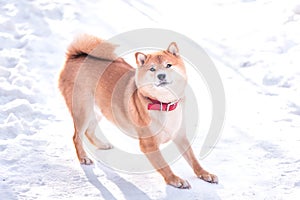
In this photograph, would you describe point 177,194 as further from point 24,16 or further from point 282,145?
point 24,16

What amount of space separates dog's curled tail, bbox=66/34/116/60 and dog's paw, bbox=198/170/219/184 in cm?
123

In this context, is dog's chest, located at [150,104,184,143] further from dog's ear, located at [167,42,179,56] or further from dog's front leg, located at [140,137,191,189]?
dog's ear, located at [167,42,179,56]

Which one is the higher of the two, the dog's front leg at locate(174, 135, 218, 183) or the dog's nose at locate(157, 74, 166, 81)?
the dog's nose at locate(157, 74, 166, 81)

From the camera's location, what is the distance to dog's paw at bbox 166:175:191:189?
4316 millimetres

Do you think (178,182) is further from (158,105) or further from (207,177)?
(158,105)

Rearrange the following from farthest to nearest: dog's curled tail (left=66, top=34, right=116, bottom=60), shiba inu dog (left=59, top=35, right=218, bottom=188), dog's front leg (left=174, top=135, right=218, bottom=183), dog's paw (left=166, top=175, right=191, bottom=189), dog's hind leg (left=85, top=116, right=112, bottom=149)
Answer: dog's hind leg (left=85, top=116, right=112, bottom=149), dog's curled tail (left=66, top=34, right=116, bottom=60), dog's front leg (left=174, top=135, right=218, bottom=183), dog's paw (left=166, top=175, right=191, bottom=189), shiba inu dog (left=59, top=35, right=218, bottom=188)

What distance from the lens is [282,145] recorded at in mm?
4887

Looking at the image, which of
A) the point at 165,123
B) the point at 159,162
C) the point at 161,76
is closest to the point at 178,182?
the point at 159,162

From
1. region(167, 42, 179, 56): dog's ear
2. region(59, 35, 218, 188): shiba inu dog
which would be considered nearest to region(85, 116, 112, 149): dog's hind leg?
region(59, 35, 218, 188): shiba inu dog

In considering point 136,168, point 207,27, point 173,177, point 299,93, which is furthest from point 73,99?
point 207,27

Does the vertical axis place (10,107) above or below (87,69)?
below

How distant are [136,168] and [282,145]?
131 cm

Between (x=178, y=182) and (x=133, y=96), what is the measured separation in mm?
768

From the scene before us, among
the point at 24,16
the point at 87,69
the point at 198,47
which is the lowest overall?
the point at 24,16
